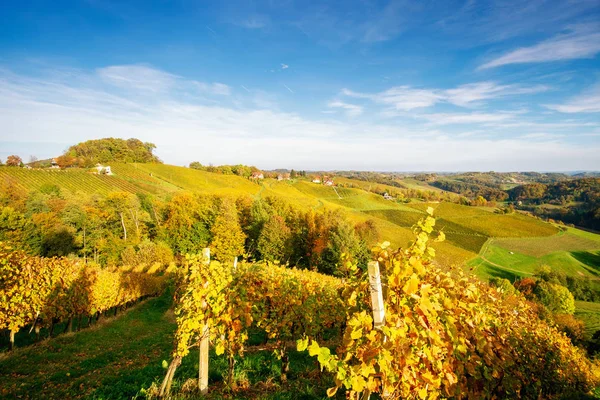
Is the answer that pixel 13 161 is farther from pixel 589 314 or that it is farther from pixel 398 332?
pixel 589 314

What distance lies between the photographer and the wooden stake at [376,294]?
3.09 m

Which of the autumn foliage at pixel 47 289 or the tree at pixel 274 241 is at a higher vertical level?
the autumn foliage at pixel 47 289

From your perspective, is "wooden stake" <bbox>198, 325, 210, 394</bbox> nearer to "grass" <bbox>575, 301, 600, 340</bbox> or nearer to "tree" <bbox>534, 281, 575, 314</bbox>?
"grass" <bbox>575, 301, 600, 340</bbox>

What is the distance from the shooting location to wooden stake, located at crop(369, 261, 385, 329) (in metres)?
3.09

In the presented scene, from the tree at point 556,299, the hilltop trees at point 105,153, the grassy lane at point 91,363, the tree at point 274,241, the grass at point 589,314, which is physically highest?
the hilltop trees at point 105,153

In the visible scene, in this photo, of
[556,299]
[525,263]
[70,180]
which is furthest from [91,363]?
[525,263]

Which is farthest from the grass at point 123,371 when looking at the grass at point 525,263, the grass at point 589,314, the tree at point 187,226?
the grass at point 525,263

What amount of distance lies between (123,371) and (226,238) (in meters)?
30.8

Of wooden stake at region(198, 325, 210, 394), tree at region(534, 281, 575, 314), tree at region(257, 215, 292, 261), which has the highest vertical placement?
wooden stake at region(198, 325, 210, 394)

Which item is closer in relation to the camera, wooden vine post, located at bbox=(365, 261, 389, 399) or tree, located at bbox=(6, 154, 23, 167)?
wooden vine post, located at bbox=(365, 261, 389, 399)

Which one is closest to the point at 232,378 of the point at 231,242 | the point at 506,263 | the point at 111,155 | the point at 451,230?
the point at 231,242

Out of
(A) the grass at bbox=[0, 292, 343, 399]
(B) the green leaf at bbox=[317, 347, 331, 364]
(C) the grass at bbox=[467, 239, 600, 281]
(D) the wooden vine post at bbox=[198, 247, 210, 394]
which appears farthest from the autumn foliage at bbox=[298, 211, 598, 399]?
(C) the grass at bbox=[467, 239, 600, 281]

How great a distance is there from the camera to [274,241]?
134 ft

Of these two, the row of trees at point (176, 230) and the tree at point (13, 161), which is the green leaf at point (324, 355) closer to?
the row of trees at point (176, 230)
